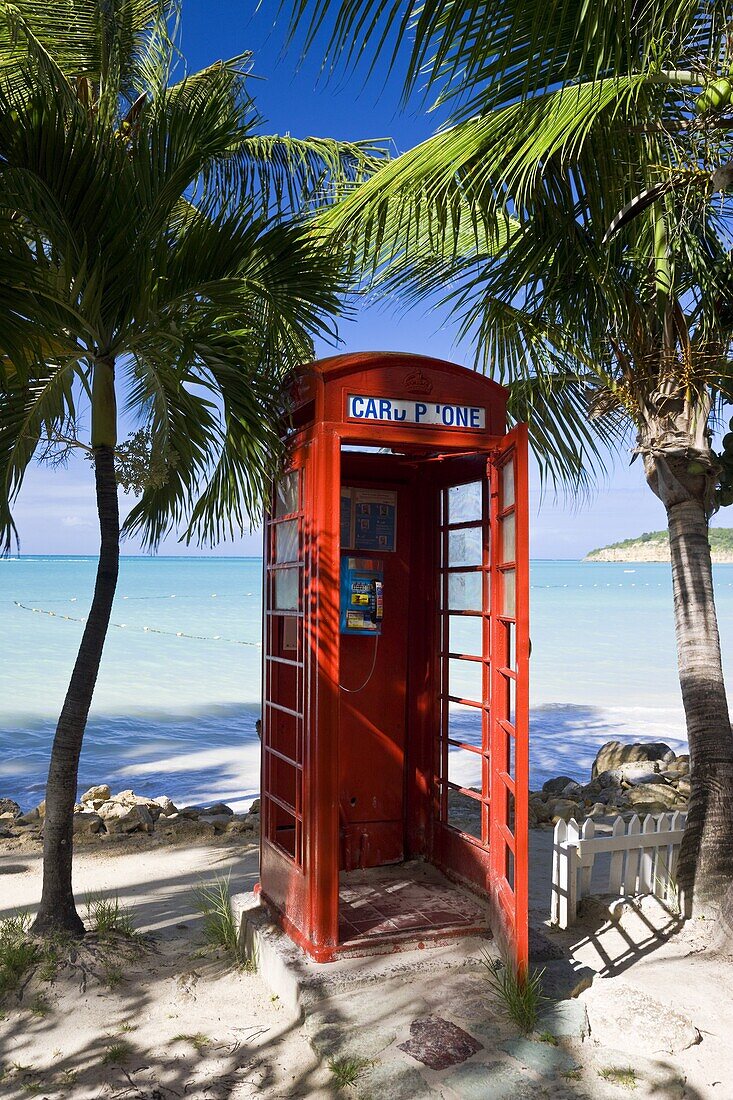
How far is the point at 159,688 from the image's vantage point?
67.3ft

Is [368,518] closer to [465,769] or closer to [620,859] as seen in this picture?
[620,859]

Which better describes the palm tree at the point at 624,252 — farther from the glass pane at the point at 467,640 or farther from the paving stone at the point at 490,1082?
the glass pane at the point at 467,640

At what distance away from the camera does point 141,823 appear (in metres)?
7.62

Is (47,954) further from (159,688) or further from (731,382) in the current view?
(159,688)

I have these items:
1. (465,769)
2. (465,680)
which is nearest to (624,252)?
(465,769)

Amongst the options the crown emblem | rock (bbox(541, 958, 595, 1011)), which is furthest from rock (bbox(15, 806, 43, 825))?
the crown emblem

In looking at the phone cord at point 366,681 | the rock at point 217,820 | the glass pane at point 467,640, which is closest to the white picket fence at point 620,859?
the phone cord at point 366,681

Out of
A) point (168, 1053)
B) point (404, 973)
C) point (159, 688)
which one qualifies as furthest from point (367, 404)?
point (159, 688)

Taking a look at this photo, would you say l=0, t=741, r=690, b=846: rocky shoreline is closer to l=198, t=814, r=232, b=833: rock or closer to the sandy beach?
l=198, t=814, r=232, b=833: rock

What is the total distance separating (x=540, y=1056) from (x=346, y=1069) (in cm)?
75

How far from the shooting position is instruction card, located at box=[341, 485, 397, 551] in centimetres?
515

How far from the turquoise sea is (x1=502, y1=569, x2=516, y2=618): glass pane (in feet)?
22.6

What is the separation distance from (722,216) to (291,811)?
4233mm

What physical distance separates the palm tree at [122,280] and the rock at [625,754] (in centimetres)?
694
